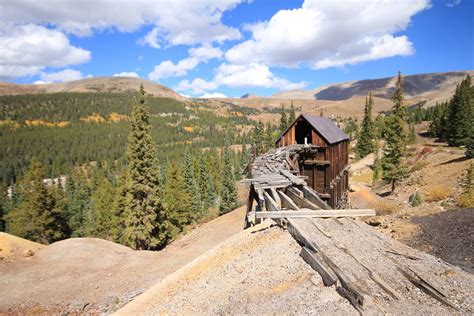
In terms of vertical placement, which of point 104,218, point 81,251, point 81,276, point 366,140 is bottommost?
point 104,218

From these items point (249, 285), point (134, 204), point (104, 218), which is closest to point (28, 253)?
point (134, 204)

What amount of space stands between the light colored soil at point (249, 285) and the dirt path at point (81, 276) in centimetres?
787

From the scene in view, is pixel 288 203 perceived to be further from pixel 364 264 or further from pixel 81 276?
pixel 81 276

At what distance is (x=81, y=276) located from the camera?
18.4 meters

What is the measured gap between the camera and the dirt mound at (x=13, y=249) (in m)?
20.5

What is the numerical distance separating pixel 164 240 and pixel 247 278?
99.6 ft

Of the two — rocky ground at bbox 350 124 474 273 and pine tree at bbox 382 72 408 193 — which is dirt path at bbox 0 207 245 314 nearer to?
rocky ground at bbox 350 124 474 273

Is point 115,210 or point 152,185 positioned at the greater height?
point 152,185

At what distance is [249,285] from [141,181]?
985 inches

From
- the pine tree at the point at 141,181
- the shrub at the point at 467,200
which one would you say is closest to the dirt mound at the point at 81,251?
the pine tree at the point at 141,181

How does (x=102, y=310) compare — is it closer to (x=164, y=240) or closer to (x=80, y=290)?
(x=80, y=290)

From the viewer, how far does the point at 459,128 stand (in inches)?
2101

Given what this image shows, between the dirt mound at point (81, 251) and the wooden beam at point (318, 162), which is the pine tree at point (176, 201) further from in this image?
the wooden beam at point (318, 162)

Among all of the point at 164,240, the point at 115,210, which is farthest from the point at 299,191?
the point at 115,210
